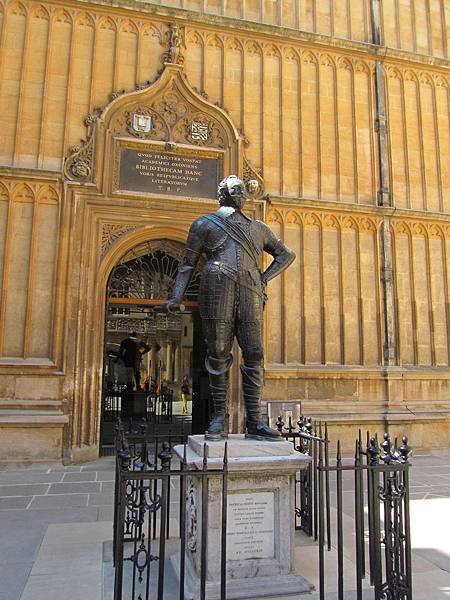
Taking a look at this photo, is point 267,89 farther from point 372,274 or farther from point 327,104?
point 372,274

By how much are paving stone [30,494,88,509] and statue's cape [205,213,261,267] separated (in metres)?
3.84

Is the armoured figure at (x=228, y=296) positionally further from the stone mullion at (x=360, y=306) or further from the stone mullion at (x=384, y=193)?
the stone mullion at (x=384, y=193)

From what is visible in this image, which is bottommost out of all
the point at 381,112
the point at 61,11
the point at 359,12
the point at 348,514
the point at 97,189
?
the point at 348,514

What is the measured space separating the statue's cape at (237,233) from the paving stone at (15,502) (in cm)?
408

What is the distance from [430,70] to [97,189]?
8.03 meters

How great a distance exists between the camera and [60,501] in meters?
6.17

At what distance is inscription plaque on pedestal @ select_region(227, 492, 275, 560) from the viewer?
362cm

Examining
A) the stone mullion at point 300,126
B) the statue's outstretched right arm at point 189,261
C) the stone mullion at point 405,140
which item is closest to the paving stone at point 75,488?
the statue's outstretched right arm at point 189,261

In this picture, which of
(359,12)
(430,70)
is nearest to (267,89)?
(359,12)

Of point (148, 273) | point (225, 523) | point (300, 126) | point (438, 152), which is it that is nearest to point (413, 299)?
point (438, 152)

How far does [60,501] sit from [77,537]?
1546mm

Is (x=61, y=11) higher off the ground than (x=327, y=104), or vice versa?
(x=61, y=11)

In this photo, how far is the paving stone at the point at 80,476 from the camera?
744 cm

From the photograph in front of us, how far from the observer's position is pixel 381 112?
11.0 m
